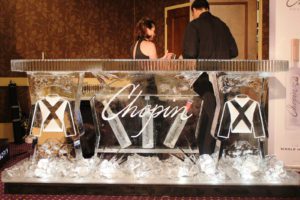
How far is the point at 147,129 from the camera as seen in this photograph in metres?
3.22

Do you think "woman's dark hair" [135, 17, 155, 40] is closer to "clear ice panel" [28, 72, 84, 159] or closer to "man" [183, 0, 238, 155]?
"man" [183, 0, 238, 155]

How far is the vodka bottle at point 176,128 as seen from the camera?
10.4ft

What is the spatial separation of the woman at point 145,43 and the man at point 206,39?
2.17 feet

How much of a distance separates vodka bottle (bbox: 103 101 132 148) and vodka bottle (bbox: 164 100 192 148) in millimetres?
299

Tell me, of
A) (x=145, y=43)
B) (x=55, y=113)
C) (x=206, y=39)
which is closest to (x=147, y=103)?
(x=55, y=113)

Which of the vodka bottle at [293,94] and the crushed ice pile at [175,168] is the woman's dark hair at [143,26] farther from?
the crushed ice pile at [175,168]

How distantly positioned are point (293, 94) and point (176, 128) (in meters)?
1.34

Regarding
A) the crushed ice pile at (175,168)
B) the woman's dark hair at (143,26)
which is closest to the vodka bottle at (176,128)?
the crushed ice pile at (175,168)

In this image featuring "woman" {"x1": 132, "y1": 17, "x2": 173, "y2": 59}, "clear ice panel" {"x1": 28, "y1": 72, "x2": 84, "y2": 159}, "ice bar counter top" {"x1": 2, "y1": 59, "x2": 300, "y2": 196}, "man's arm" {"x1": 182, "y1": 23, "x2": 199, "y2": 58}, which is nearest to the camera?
"ice bar counter top" {"x1": 2, "y1": 59, "x2": 300, "y2": 196}

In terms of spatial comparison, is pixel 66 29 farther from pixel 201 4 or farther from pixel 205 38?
pixel 205 38

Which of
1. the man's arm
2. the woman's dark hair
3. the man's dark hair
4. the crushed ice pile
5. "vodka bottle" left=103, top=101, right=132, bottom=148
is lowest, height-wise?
the crushed ice pile

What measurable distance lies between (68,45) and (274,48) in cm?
356

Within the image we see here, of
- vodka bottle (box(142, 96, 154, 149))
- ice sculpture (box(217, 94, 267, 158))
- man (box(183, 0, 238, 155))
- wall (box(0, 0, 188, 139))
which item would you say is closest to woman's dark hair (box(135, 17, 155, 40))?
man (box(183, 0, 238, 155))

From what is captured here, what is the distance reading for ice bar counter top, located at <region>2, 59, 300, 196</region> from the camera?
119 inches
